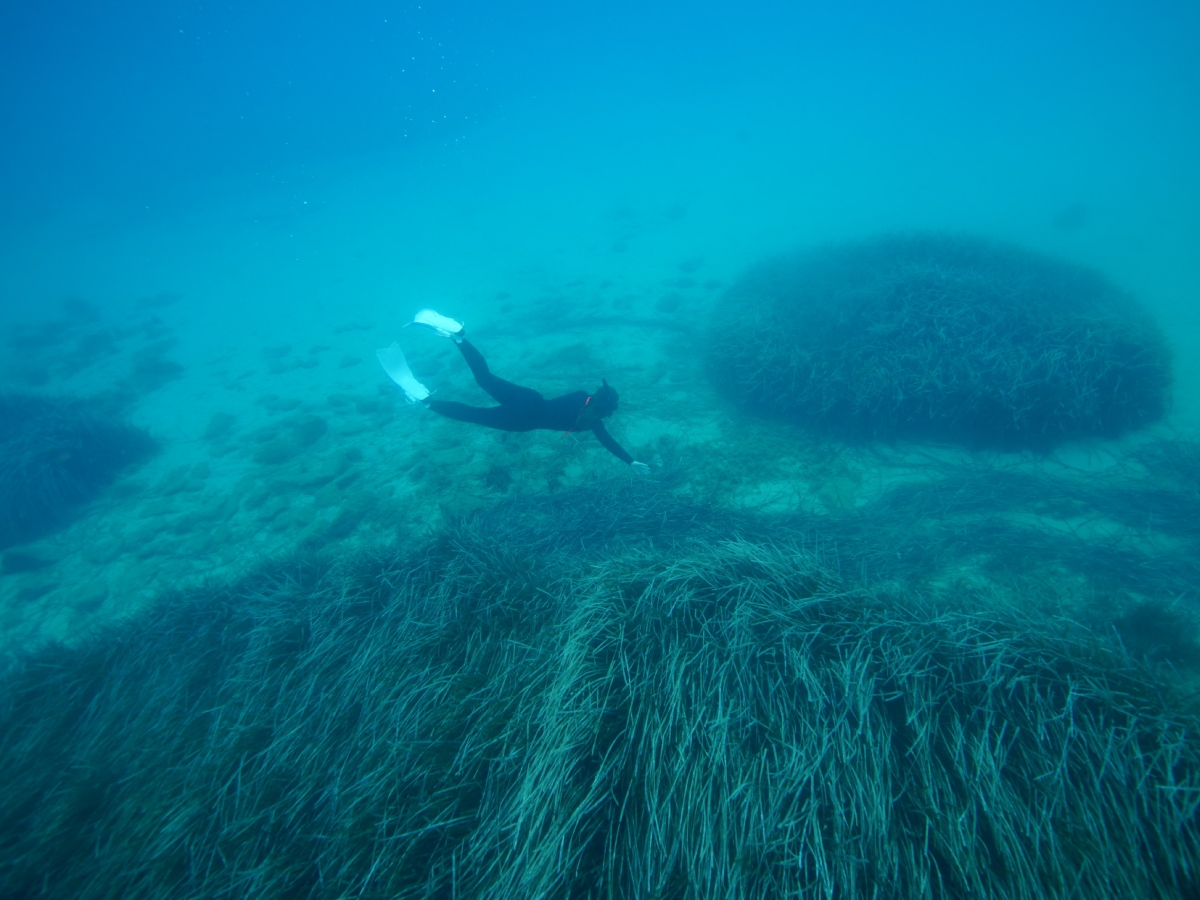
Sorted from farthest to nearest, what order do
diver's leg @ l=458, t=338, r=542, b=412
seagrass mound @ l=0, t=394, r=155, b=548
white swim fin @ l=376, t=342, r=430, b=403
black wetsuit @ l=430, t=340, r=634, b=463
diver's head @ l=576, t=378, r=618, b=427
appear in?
1. seagrass mound @ l=0, t=394, r=155, b=548
2. white swim fin @ l=376, t=342, r=430, b=403
3. diver's leg @ l=458, t=338, r=542, b=412
4. black wetsuit @ l=430, t=340, r=634, b=463
5. diver's head @ l=576, t=378, r=618, b=427

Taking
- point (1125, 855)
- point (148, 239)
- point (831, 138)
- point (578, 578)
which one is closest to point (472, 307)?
point (578, 578)

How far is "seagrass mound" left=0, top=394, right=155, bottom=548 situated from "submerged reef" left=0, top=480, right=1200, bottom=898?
7163mm

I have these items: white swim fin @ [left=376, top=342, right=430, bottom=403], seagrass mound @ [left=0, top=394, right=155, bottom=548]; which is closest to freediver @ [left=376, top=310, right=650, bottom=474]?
white swim fin @ [left=376, top=342, right=430, bottom=403]

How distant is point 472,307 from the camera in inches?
661

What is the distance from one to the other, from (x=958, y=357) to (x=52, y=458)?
1697 centimetres

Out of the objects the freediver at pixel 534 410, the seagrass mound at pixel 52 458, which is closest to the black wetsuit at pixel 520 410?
the freediver at pixel 534 410

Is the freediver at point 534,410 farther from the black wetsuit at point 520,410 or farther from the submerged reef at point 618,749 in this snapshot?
the submerged reef at point 618,749

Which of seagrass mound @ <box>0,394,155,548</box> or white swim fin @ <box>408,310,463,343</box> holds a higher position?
white swim fin @ <box>408,310,463,343</box>

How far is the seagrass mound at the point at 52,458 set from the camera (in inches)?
351

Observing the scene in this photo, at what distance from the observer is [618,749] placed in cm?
261

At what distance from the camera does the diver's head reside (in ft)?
22.2

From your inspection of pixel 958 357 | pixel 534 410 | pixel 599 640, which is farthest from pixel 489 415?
pixel 958 357

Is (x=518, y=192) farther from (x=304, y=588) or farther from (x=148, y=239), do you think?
(x=304, y=588)

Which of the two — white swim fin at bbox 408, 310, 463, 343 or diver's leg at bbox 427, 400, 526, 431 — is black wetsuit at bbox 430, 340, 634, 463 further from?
white swim fin at bbox 408, 310, 463, 343
